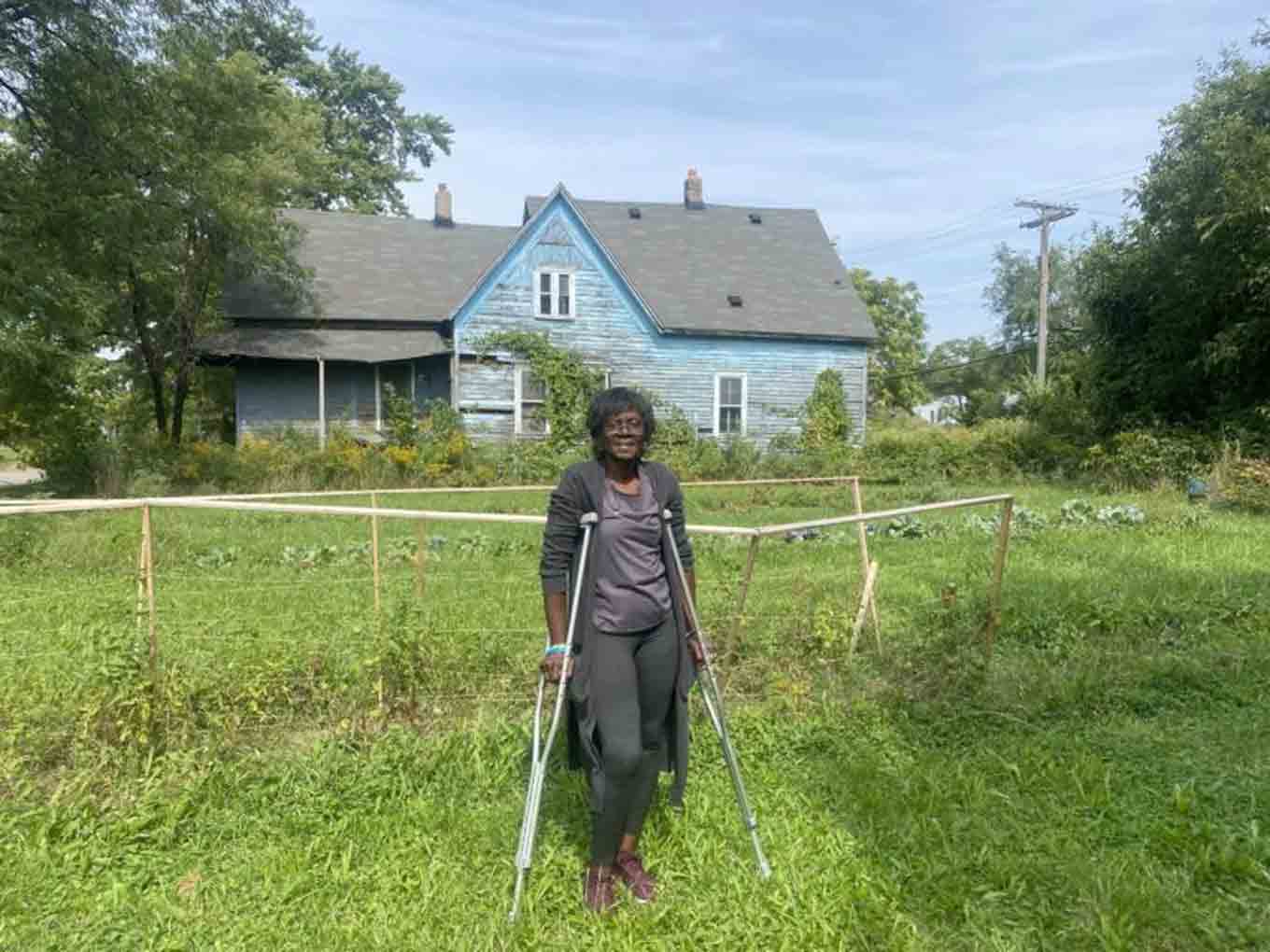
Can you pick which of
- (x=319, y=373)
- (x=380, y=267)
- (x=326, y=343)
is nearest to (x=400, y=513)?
(x=319, y=373)

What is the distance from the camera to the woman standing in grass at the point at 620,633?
9.93ft

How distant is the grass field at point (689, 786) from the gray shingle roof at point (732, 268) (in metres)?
17.6

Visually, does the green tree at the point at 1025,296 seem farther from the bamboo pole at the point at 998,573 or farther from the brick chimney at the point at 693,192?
the bamboo pole at the point at 998,573

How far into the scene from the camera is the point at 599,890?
3.14m

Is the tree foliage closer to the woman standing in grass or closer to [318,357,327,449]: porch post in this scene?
[318,357,327,449]: porch post

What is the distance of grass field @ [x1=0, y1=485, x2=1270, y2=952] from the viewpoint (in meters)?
3.05

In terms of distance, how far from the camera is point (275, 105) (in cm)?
2300

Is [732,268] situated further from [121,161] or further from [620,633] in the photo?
[620,633]

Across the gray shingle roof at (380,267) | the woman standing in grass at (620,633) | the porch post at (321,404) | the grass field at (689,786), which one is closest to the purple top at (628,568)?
the woman standing in grass at (620,633)

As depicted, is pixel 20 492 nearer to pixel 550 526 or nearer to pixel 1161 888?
pixel 550 526

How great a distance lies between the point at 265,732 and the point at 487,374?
17.8m

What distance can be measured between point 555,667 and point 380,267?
76.5 ft

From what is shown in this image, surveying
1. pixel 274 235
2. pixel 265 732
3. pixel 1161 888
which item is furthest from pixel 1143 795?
pixel 274 235

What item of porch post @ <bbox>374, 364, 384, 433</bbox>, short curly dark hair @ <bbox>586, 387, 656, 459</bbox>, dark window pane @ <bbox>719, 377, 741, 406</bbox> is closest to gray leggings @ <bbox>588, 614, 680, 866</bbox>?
short curly dark hair @ <bbox>586, 387, 656, 459</bbox>
